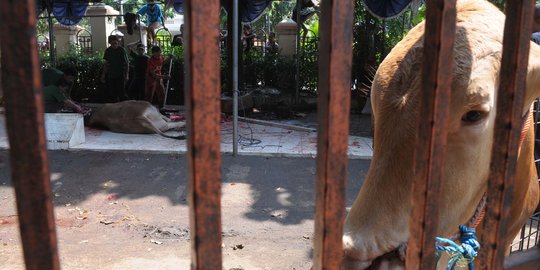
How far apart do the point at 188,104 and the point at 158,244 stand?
13.2ft

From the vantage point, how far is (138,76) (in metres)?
13.2

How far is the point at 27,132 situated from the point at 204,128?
291mm

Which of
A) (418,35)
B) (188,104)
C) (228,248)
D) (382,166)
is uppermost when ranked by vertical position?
(418,35)

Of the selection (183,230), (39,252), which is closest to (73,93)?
(183,230)

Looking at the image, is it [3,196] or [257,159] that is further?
[257,159]

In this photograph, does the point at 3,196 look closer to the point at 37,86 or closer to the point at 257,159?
the point at 257,159

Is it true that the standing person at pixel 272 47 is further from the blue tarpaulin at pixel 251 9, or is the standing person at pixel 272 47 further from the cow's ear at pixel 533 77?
the cow's ear at pixel 533 77

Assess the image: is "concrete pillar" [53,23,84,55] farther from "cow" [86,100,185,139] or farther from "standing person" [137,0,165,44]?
"cow" [86,100,185,139]

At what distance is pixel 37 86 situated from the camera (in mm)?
748

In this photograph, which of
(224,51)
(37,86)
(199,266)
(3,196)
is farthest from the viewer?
(224,51)

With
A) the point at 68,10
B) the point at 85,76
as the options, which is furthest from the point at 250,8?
the point at 68,10

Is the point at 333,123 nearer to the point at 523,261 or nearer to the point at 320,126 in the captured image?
the point at 320,126

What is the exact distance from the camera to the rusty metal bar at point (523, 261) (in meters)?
1.60

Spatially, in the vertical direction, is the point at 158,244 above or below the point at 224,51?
below
